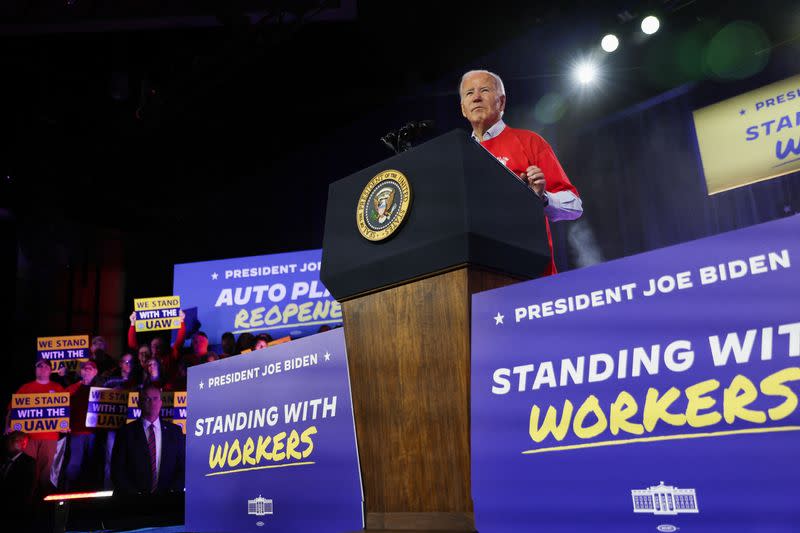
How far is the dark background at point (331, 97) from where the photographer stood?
18.4 ft

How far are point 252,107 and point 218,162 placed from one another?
1.44 metres

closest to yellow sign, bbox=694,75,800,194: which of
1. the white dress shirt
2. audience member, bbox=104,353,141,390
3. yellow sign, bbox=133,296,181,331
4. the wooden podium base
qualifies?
the white dress shirt

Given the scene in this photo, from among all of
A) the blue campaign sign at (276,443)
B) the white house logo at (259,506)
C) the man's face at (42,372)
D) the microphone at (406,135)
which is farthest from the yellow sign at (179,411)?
the microphone at (406,135)

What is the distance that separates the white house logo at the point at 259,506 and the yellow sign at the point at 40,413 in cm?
605

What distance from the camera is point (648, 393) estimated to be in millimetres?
873

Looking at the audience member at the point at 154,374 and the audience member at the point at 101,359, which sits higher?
the audience member at the point at 101,359

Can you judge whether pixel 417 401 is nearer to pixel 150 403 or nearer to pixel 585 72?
pixel 150 403

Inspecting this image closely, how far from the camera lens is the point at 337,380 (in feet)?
4.26

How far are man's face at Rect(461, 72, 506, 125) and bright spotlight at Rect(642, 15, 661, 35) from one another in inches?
167

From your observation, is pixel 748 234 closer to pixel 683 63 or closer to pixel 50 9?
pixel 50 9

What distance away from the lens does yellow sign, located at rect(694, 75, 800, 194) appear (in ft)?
18.0

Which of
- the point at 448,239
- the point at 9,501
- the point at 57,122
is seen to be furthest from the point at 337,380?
the point at 57,122

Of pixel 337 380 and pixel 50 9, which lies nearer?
pixel 337 380

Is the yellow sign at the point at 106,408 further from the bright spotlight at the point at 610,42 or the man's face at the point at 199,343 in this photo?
the bright spotlight at the point at 610,42
